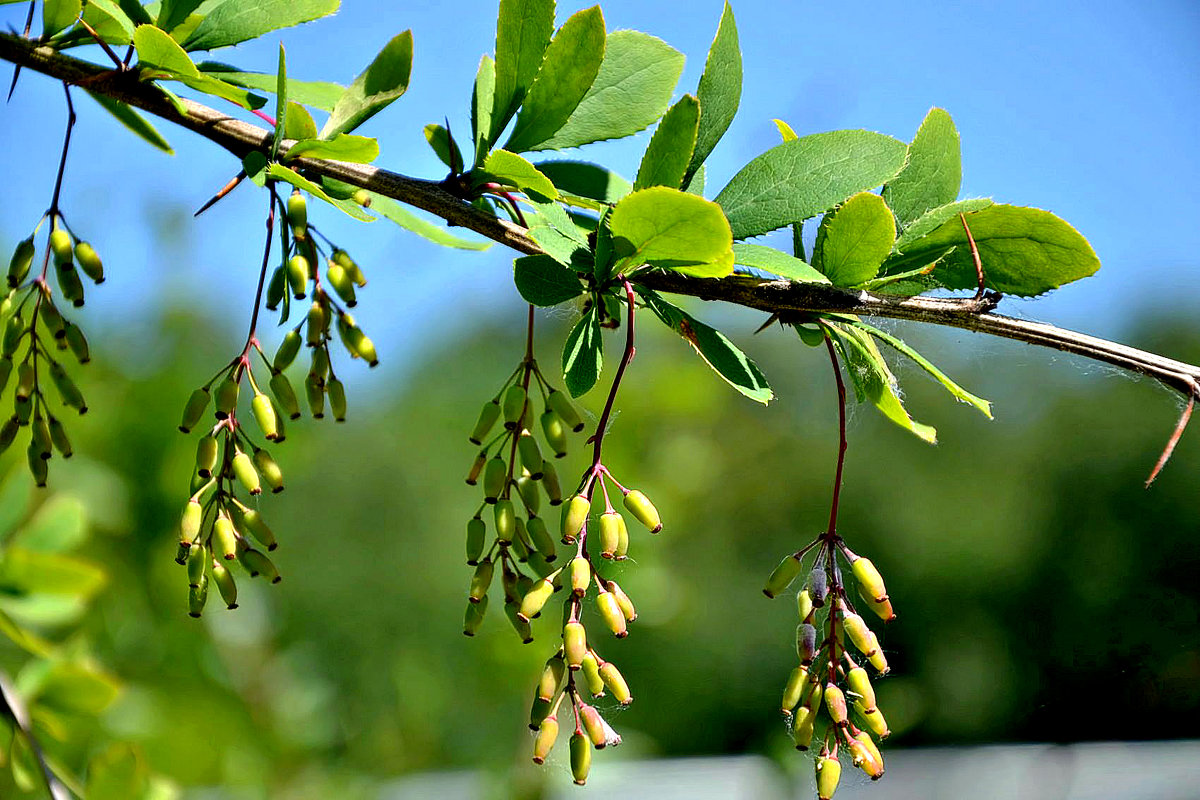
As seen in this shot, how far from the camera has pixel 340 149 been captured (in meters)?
0.42

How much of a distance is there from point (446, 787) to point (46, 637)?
6.15ft

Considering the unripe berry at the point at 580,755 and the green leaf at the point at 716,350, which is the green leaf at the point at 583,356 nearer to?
the green leaf at the point at 716,350

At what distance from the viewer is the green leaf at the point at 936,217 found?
1.38ft

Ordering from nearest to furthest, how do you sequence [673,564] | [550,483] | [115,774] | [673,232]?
[673,232]
[550,483]
[115,774]
[673,564]

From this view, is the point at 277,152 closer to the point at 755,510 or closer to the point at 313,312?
the point at 313,312

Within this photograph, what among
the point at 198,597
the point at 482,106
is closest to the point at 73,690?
the point at 198,597

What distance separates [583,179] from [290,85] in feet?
0.55

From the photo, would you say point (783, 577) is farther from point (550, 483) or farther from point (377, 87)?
point (377, 87)

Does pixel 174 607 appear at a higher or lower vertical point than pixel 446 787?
higher

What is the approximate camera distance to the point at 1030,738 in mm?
6371

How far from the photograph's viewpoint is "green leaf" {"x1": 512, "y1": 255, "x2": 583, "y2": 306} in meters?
0.40

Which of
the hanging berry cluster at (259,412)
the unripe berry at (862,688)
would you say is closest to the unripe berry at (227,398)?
the hanging berry cluster at (259,412)

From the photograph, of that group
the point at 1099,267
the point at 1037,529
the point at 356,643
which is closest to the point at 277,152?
the point at 1099,267

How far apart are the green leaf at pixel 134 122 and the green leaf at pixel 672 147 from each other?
0.34m
